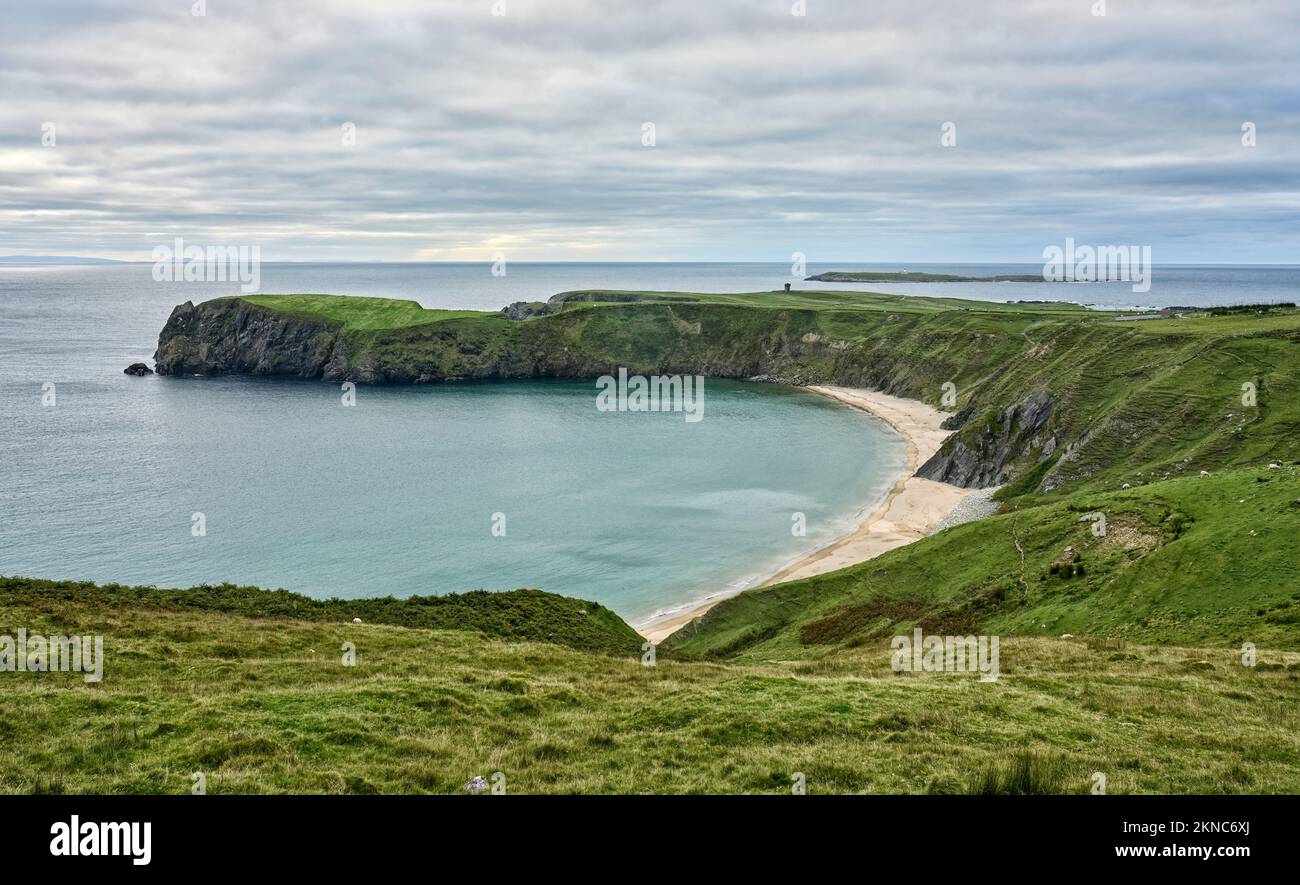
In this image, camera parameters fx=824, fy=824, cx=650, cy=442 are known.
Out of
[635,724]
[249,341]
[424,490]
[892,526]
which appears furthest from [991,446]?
[249,341]

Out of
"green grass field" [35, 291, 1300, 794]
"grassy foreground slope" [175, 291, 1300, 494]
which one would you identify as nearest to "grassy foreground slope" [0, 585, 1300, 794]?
"green grass field" [35, 291, 1300, 794]

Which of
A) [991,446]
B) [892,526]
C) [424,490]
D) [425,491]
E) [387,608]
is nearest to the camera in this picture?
[387,608]

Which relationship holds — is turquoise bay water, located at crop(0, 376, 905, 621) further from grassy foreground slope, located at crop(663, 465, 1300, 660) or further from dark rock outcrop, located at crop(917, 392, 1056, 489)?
grassy foreground slope, located at crop(663, 465, 1300, 660)

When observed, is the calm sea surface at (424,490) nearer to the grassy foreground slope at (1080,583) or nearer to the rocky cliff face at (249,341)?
the grassy foreground slope at (1080,583)

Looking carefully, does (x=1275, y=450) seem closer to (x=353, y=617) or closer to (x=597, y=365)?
(x=353, y=617)

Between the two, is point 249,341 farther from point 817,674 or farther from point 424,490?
point 817,674

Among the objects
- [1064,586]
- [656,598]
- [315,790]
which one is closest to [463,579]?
[656,598]
